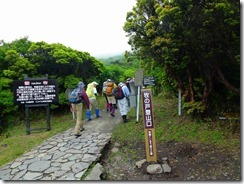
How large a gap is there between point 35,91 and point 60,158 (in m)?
3.60

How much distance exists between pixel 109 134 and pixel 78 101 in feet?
4.71

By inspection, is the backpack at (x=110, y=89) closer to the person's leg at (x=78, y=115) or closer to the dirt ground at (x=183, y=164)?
the person's leg at (x=78, y=115)

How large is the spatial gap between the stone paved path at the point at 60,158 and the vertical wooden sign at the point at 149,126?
122 cm

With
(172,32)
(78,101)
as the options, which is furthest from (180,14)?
(78,101)

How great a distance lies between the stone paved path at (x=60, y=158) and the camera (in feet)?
16.1

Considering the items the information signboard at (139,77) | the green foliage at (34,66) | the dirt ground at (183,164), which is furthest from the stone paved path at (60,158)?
the green foliage at (34,66)

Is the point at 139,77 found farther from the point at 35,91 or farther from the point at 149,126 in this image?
the point at 35,91

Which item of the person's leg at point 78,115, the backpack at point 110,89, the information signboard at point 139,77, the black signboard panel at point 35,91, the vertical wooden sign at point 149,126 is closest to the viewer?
the vertical wooden sign at point 149,126

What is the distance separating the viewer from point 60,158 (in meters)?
5.68

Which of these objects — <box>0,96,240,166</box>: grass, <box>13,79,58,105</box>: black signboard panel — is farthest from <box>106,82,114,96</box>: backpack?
<box>13,79,58,105</box>: black signboard panel

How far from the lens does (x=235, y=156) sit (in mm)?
5102

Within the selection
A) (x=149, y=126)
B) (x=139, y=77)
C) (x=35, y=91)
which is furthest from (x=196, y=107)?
(x=35, y=91)

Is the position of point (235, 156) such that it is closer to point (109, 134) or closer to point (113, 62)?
point (109, 134)

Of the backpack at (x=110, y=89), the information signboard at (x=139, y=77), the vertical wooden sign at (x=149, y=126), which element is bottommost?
the vertical wooden sign at (x=149, y=126)
